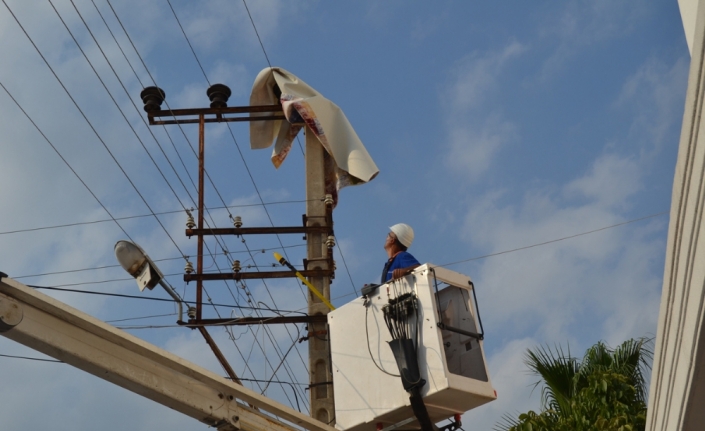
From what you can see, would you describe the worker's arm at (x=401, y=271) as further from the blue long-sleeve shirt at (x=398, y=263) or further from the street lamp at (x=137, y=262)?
the street lamp at (x=137, y=262)

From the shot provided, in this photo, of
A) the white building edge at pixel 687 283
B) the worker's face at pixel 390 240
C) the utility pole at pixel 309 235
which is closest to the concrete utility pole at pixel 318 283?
the utility pole at pixel 309 235

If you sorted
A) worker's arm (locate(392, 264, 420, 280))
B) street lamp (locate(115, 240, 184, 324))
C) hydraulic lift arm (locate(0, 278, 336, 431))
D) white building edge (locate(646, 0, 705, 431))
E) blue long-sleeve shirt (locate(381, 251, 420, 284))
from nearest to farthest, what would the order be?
white building edge (locate(646, 0, 705, 431)) < hydraulic lift arm (locate(0, 278, 336, 431)) < worker's arm (locate(392, 264, 420, 280)) < blue long-sleeve shirt (locate(381, 251, 420, 284)) < street lamp (locate(115, 240, 184, 324))

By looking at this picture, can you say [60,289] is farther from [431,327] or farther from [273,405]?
[431,327]

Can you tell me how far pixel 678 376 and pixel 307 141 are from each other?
29.5ft

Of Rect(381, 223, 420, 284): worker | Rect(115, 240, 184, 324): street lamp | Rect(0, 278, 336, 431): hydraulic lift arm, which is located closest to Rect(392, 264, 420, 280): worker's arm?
Rect(381, 223, 420, 284): worker

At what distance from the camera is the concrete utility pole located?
11.2 meters

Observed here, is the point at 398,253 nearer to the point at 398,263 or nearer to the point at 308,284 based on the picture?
the point at 398,263

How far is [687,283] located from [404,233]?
5.66 meters

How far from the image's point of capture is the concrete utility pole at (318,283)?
11234mm

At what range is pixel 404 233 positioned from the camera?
412 inches

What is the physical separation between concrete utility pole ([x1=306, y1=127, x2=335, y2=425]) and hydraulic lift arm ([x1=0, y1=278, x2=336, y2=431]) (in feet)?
8.93

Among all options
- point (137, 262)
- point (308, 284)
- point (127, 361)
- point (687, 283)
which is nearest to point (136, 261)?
point (137, 262)

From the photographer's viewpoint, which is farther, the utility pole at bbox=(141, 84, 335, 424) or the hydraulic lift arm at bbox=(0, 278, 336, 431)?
the utility pole at bbox=(141, 84, 335, 424)

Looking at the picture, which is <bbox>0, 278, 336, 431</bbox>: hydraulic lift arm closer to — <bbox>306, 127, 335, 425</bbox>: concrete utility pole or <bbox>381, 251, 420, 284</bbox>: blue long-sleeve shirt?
<bbox>381, 251, 420, 284</bbox>: blue long-sleeve shirt
